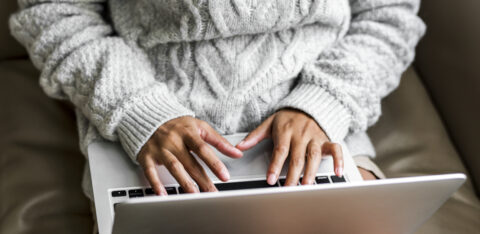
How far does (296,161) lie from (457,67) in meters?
0.45

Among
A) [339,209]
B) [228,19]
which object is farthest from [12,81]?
[339,209]

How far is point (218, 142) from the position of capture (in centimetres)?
71

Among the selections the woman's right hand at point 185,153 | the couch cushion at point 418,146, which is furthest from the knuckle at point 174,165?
the couch cushion at point 418,146

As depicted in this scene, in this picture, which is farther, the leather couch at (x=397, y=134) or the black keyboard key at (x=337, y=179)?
the leather couch at (x=397, y=134)

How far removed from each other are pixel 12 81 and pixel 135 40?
1.23ft

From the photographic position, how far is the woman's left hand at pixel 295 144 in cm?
68

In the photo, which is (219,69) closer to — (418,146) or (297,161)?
(297,161)

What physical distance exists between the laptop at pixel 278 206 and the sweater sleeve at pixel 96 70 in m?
0.09

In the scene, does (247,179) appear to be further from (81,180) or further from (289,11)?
(81,180)

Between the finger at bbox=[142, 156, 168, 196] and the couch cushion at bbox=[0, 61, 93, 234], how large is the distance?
23 centimetres

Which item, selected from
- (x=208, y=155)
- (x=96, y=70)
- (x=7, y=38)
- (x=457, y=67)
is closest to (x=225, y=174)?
(x=208, y=155)

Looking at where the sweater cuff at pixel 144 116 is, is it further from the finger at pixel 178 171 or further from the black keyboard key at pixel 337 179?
the black keyboard key at pixel 337 179

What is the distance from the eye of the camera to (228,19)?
0.73 meters

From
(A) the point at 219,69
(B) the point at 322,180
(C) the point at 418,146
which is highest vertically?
(A) the point at 219,69
